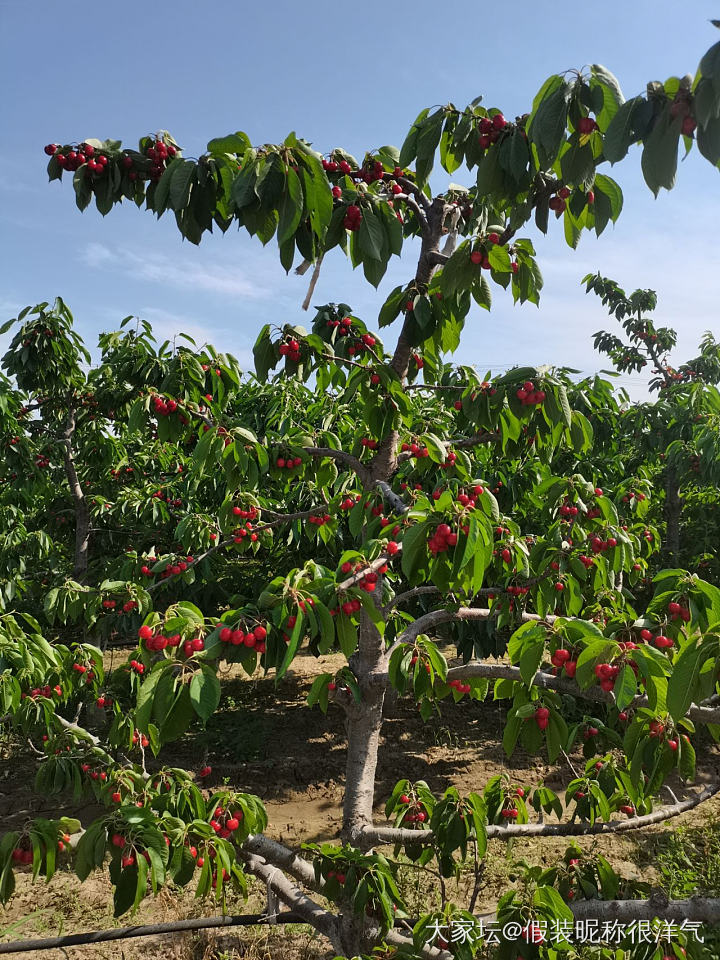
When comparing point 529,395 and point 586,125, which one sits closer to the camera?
point 586,125

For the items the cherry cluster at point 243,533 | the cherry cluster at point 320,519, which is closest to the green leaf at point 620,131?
the cherry cluster at point 320,519

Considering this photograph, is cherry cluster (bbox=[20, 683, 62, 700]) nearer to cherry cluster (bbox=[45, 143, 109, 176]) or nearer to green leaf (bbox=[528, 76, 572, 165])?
cherry cluster (bbox=[45, 143, 109, 176])

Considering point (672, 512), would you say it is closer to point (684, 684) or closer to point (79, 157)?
point (684, 684)

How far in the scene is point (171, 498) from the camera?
21.6ft

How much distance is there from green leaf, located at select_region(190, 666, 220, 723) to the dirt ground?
10.6 ft

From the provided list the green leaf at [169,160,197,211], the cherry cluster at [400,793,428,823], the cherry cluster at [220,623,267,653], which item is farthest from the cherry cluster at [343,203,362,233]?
the cherry cluster at [400,793,428,823]

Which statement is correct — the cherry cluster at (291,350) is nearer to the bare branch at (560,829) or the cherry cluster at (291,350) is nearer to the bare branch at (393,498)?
the bare branch at (393,498)

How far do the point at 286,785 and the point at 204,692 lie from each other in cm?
528

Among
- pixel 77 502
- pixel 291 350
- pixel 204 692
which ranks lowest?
pixel 204 692

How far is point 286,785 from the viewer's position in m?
6.25

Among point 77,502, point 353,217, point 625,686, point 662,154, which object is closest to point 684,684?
point 625,686

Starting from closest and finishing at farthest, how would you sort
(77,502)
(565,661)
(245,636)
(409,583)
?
(245,636) < (565,661) < (409,583) < (77,502)

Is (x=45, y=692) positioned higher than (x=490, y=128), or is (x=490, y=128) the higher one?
(x=490, y=128)

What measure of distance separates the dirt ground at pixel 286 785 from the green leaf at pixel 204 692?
324 cm
